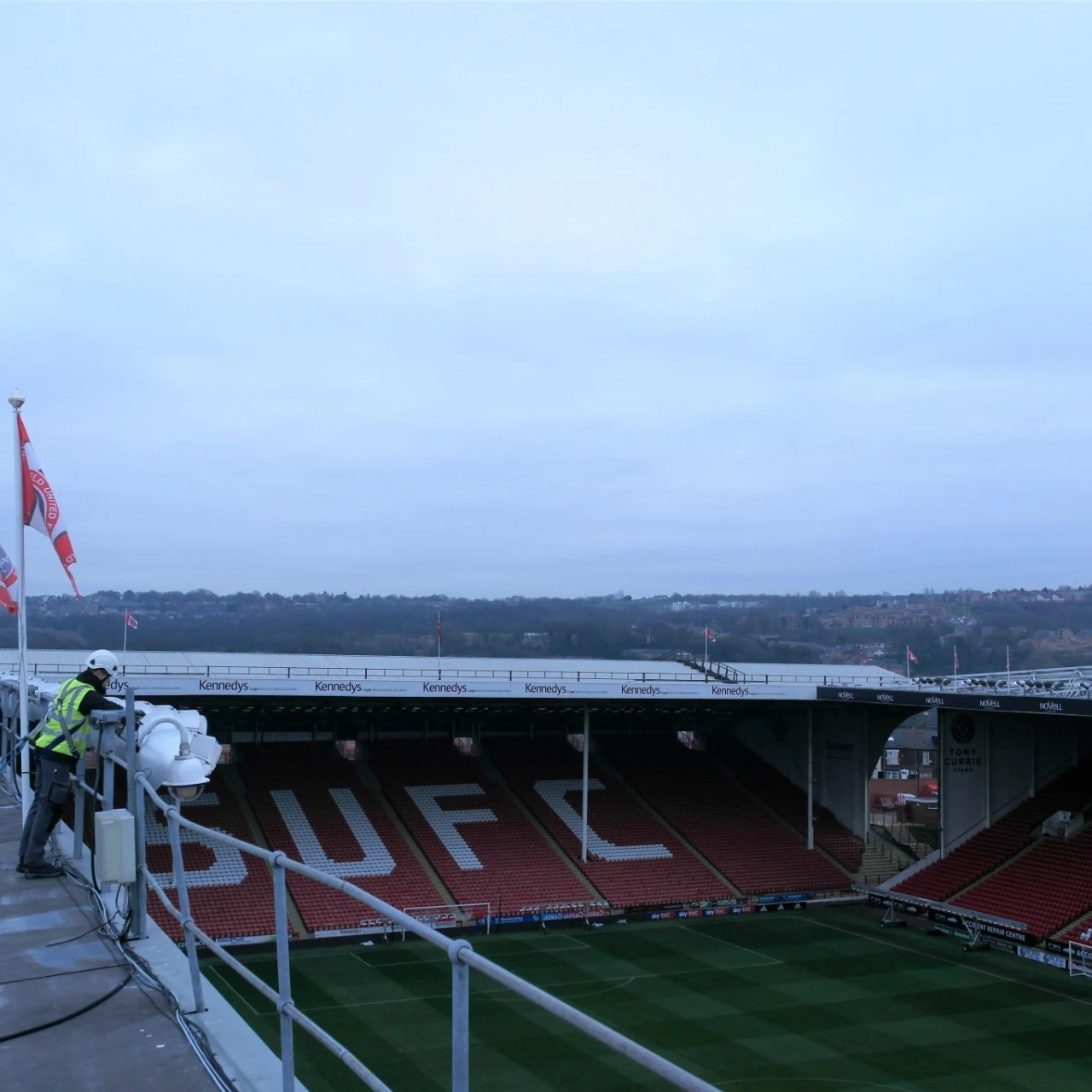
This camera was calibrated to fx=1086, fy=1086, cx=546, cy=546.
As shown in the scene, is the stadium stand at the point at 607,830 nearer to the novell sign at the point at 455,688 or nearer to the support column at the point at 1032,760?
the novell sign at the point at 455,688

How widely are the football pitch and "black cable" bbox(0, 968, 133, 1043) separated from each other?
1532 cm

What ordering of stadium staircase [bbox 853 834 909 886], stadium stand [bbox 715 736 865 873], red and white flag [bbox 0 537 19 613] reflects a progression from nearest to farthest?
red and white flag [bbox 0 537 19 613] → stadium staircase [bbox 853 834 909 886] → stadium stand [bbox 715 736 865 873]

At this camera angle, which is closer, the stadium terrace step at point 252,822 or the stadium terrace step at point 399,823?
the stadium terrace step at point 252,822

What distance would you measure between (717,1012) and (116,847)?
2067 centimetres

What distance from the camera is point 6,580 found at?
16.9 m

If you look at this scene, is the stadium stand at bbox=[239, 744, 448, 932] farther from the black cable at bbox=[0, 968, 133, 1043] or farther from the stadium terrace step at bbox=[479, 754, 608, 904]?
the black cable at bbox=[0, 968, 133, 1043]

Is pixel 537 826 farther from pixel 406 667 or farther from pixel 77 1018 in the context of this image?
pixel 77 1018

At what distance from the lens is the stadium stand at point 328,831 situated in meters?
29.8

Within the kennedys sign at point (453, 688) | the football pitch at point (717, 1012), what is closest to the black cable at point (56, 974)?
the football pitch at point (717, 1012)

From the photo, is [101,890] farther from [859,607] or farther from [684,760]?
[859,607]

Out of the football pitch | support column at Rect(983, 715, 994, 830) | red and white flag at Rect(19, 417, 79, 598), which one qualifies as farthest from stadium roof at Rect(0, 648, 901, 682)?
red and white flag at Rect(19, 417, 79, 598)

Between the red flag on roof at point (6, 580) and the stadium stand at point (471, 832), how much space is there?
689 inches

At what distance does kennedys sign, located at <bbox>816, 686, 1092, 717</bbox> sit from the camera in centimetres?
2814

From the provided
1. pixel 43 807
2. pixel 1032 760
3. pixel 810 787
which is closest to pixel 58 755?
pixel 43 807
